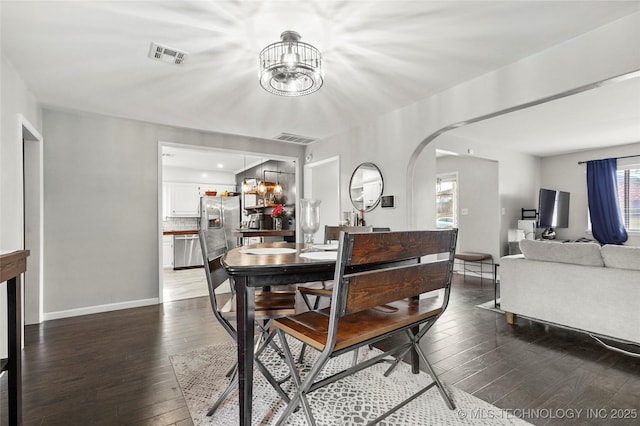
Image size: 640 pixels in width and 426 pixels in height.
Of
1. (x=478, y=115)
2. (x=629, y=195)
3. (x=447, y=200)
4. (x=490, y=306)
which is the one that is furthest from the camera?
(x=447, y=200)

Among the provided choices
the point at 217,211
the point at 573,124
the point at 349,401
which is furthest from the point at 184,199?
the point at 573,124

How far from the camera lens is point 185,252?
6.83m

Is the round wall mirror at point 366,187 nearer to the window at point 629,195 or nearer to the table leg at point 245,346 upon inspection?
the table leg at point 245,346

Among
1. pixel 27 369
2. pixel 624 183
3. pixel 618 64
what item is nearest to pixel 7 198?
pixel 27 369

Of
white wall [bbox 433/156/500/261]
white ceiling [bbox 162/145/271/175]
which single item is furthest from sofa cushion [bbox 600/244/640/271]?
white ceiling [bbox 162/145/271/175]

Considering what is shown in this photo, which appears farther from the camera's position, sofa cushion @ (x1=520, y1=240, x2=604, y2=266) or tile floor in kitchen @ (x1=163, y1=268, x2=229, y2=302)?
tile floor in kitchen @ (x1=163, y1=268, x2=229, y2=302)

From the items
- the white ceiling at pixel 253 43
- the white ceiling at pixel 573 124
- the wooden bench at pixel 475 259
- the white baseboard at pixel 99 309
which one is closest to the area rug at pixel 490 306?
the wooden bench at pixel 475 259

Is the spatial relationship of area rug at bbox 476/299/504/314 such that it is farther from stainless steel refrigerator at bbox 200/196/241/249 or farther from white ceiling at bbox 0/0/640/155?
stainless steel refrigerator at bbox 200/196/241/249

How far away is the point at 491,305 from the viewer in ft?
12.3

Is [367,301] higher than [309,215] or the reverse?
the reverse

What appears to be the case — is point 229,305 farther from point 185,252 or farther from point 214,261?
point 185,252

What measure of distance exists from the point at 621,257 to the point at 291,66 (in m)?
2.88

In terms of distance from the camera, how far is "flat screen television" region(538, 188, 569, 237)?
5.62 meters

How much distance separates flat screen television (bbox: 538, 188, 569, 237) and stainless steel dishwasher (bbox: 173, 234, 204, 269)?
6.76 metres
